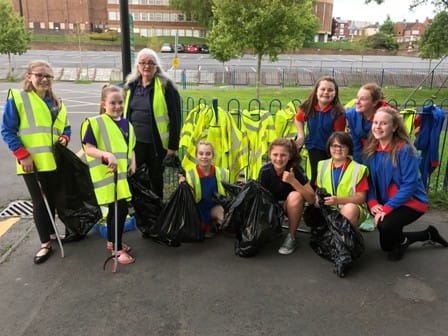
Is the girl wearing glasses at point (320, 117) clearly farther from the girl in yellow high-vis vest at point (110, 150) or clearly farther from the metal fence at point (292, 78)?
the metal fence at point (292, 78)

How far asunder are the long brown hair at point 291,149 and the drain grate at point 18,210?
2.89 metres

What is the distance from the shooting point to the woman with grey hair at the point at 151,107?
385 cm

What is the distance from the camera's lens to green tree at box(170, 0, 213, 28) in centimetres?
5497

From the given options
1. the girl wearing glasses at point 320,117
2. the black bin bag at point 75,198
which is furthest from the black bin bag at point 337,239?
the black bin bag at point 75,198

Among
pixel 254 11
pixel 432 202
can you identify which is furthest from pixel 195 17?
pixel 432 202

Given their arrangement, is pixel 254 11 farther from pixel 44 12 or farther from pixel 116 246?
pixel 44 12

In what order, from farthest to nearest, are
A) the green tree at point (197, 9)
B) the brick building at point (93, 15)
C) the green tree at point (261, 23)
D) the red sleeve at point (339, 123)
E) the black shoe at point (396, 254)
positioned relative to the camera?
1. the brick building at point (93, 15)
2. the green tree at point (197, 9)
3. the green tree at point (261, 23)
4. the red sleeve at point (339, 123)
5. the black shoe at point (396, 254)

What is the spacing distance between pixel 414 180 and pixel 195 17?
60.7 m

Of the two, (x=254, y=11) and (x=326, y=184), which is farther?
(x=254, y=11)

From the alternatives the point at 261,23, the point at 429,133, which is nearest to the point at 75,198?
the point at 429,133

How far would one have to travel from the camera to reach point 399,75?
25016 millimetres

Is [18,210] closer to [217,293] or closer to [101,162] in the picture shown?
[101,162]

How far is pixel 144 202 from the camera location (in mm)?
3812

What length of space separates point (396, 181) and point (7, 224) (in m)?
3.88
